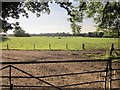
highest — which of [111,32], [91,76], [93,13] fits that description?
[93,13]

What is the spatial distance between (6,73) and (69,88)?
6022mm

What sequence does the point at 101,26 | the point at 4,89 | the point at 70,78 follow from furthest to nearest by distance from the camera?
1. the point at 101,26
2. the point at 70,78
3. the point at 4,89

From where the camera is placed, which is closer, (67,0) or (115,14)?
(67,0)

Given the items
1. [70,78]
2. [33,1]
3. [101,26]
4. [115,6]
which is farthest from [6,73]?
[101,26]

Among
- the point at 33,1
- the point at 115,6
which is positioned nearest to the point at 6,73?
the point at 33,1

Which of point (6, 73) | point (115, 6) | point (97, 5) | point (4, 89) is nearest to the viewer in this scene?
point (4, 89)

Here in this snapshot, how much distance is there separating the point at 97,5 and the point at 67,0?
46.1ft

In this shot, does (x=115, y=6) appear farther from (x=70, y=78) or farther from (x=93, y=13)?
(x=70, y=78)

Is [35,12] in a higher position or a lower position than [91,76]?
higher

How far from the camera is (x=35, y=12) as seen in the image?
1377 centimetres

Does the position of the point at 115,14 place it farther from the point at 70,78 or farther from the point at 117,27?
the point at 70,78

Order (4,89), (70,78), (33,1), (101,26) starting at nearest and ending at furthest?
(4,89) < (33,1) < (70,78) < (101,26)

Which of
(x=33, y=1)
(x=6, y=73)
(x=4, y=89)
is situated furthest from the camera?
(x=6, y=73)

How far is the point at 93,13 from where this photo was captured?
92.0 ft
